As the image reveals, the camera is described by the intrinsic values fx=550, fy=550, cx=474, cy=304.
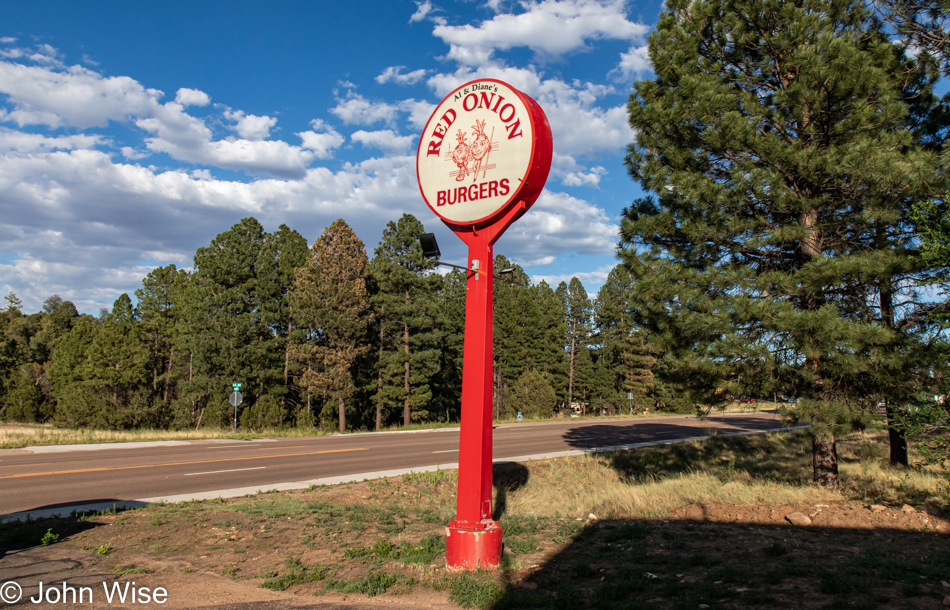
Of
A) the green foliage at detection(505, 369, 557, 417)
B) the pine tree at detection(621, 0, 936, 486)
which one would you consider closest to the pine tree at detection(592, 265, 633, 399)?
the green foliage at detection(505, 369, 557, 417)

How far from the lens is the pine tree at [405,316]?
123 feet

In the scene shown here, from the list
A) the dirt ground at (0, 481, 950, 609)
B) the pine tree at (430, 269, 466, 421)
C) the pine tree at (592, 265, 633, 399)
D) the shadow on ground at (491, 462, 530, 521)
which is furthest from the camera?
the pine tree at (592, 265, 633, 399)

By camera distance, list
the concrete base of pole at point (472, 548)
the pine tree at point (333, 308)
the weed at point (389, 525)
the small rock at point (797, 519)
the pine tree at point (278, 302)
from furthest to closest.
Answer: the pine tree at point (278, 302) < the pine tree at point (333, 308) < the weed at point (389, 525) < the small rock at point (797, 519) < the concrete base of pole at point (472, 548)

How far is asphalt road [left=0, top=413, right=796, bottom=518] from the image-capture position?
31.8ft

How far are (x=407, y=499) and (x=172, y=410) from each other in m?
36.3

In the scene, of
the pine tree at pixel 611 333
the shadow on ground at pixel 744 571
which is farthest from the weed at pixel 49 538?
the pine tree at pixel 611 333

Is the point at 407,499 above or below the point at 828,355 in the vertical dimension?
below

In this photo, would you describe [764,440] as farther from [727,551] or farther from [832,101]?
[727,551]

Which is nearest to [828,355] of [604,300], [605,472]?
[605,472]

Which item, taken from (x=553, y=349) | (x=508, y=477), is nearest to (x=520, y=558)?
(x=508, y=477)

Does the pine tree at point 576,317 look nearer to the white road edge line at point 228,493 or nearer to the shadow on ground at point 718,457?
the shadow on ground at point 718,457

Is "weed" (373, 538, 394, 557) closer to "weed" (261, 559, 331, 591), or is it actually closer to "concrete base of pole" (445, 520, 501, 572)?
"weed" (261, 559, 331, 591)

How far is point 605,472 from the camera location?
15.1m

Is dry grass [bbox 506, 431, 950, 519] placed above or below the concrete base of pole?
below
